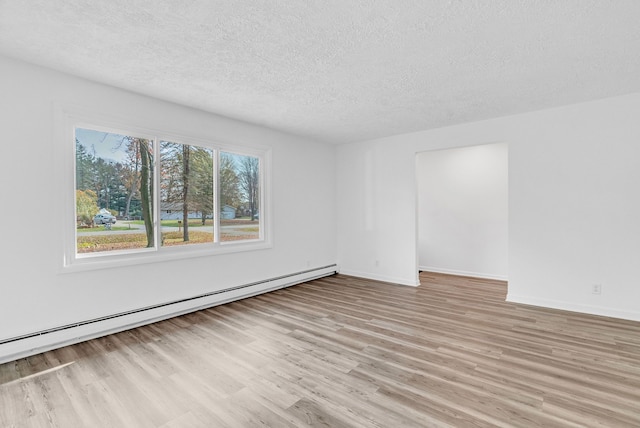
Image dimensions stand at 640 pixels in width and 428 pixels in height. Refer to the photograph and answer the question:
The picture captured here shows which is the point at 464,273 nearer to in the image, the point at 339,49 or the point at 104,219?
the point at 339,49

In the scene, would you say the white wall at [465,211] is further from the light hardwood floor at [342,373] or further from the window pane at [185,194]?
the window pane at [185,194]

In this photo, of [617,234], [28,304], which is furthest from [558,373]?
[28,304]

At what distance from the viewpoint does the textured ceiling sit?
1.97 meters

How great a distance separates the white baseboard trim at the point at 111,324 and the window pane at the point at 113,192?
749mm

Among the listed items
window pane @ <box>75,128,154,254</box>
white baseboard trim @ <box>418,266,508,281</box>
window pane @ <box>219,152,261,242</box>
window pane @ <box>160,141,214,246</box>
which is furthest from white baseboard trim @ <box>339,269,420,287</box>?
window pane @ <box>75,128,154,254</box>

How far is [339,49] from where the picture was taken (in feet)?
8.05

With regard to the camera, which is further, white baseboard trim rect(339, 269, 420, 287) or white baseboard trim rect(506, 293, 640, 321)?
white baseboard trim rect(339, 269, 420, 287)

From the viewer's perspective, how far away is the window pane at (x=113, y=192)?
124 inches

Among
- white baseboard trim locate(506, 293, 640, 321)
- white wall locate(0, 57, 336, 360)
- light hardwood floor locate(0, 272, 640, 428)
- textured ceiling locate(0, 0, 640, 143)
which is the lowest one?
light hardwood floor locate(0, 272, 640, 428)

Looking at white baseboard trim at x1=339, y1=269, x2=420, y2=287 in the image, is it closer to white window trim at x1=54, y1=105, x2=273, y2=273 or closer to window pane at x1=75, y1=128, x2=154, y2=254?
white window trim at x1=54, y1=105, x2=273, y2=273

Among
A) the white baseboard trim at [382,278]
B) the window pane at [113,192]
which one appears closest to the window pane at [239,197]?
the window pane at [113,192]

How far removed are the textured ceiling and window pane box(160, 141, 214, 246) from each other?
72cm

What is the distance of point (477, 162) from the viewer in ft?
19.0

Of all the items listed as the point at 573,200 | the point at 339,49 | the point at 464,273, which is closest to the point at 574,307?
the point at 573,200
